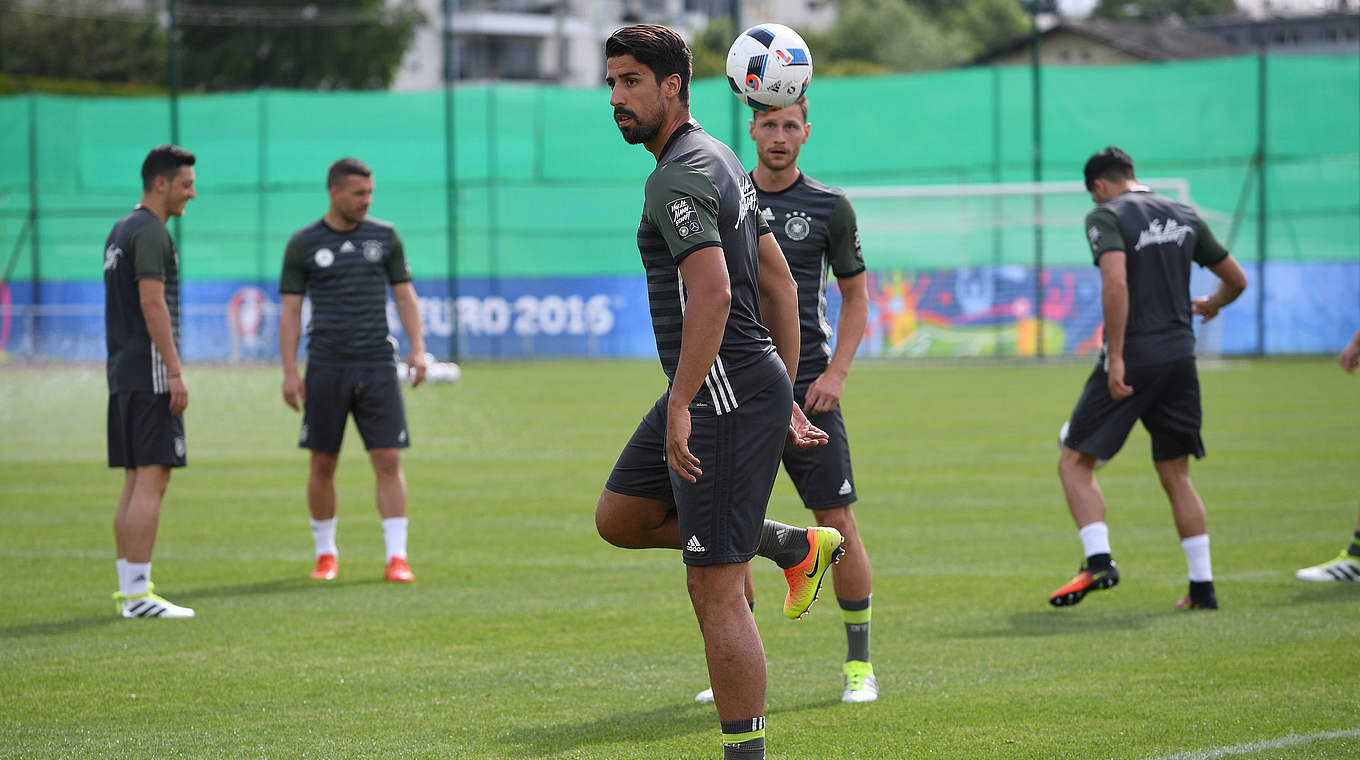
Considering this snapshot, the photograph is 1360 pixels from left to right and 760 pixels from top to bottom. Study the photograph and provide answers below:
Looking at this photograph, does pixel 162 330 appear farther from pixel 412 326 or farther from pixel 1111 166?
pixel 1111 166

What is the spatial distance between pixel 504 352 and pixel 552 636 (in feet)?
96.3

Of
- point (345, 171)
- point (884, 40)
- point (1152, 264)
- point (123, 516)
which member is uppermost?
point (884, 40)

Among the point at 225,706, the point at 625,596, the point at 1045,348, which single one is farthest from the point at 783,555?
the point at 1045,348

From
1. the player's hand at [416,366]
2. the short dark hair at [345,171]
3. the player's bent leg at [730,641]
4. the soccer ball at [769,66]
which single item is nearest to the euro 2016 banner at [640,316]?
the player's hand at [416,366]

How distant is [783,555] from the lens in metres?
4.97

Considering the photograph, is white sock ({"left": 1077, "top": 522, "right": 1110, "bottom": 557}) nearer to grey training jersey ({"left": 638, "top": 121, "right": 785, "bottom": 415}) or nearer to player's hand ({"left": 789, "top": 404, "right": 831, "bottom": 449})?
player's hand ({"left": 789, "top": 404, "right": 831, "bottom": 449})

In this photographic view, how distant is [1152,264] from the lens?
789 cm

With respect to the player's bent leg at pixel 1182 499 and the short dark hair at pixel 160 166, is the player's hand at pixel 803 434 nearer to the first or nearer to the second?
the player's bent leg at pixel 1182 499

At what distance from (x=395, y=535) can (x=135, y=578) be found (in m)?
1.63

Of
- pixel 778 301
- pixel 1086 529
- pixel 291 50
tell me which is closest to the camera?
pixel 778 301

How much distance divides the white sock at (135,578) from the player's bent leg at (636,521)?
3.89 meters

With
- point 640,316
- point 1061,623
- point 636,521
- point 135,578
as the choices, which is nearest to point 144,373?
point 135,578

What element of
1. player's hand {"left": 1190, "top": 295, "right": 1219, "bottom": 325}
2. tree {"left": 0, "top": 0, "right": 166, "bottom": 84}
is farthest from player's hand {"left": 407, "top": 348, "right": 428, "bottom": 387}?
tree {"left": 0, "top": 0, "right": 166, "bottom": 84}

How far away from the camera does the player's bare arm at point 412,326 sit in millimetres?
9312
